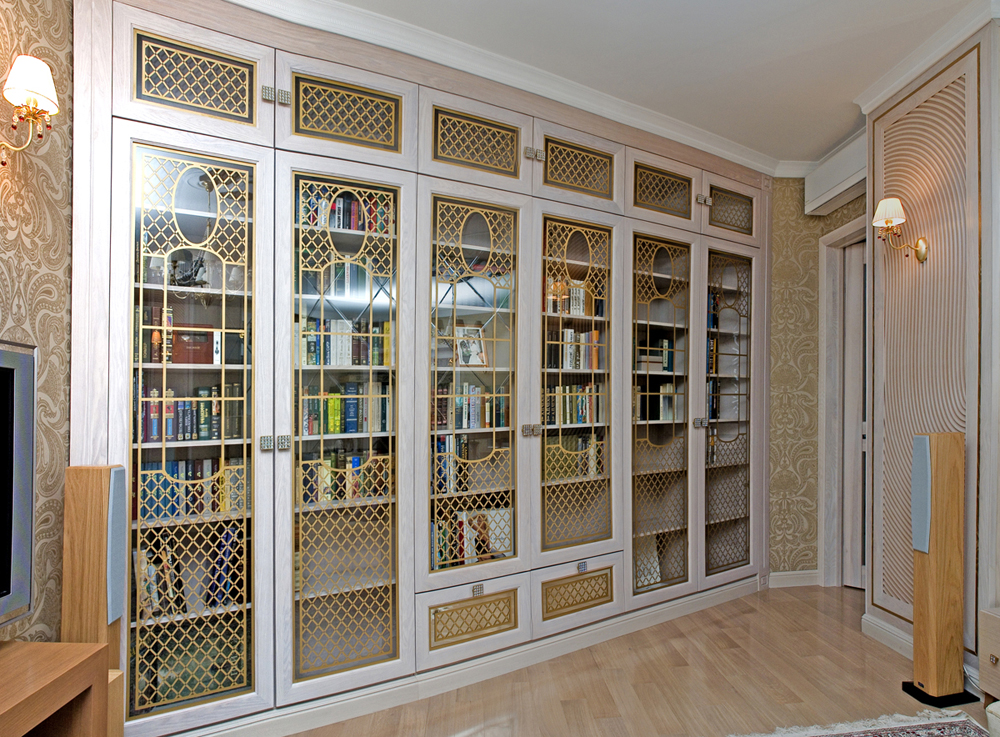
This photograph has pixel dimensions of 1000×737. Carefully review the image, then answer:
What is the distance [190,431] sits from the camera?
2.11m

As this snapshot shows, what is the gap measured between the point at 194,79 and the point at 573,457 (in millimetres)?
2377

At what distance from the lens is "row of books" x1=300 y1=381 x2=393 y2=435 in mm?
2314

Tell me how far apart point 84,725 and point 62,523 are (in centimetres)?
67

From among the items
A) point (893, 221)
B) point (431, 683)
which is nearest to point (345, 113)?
point (431, 683)

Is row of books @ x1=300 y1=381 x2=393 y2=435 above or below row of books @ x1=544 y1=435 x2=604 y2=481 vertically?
above

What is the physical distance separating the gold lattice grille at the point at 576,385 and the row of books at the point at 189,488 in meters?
1.46

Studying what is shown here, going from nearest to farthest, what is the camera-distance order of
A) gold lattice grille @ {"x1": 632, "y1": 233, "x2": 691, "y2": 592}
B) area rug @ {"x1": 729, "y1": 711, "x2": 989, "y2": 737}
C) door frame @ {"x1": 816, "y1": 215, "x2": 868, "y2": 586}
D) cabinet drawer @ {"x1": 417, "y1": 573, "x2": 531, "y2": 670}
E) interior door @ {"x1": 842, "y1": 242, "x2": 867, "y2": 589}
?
area rug @ {"x1": 729, "y1": 711, "x2": 989, "y2": 737} → cabinet drawer @ {"x1": 417, "y1": 573, "x2": 531, "y2": 670} → gold lattice grille @ {"x1": 632, "y1": 233, "x2": 691, "y2": 592} → interior door @ {"x1": 842, "y1": 242, "x2": 867, "y2": 589} → door frame @ {"x1": 816, "y1": 215, "x2": 868, "y2": 586}

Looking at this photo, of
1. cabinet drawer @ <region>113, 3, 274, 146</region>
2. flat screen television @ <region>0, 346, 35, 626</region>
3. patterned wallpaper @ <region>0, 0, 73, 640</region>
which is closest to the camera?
flat screen television @ <region>0, 346, 35, 626</region>

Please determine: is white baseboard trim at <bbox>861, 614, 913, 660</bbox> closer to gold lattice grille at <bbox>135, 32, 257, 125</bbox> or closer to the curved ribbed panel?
the curved ribbed panel

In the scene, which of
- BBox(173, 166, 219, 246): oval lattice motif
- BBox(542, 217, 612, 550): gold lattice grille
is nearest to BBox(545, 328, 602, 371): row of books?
BBox(542, 217, 612, 550): gold lattice grille

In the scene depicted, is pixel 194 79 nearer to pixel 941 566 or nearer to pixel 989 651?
pixel 941 566

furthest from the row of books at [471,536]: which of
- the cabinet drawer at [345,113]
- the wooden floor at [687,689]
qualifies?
the cabinet drawer at [345,113]

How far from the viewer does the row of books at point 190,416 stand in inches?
80.7

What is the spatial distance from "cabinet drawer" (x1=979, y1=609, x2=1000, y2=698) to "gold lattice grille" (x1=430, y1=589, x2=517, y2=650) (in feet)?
6.45
